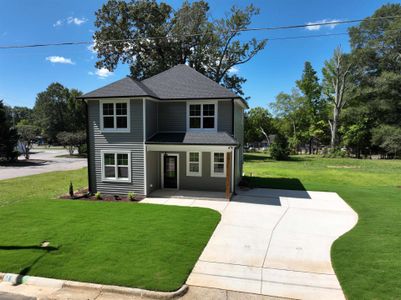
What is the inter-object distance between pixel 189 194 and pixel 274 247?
21.3 feet

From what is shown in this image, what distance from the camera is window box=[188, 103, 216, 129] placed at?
1352 cm

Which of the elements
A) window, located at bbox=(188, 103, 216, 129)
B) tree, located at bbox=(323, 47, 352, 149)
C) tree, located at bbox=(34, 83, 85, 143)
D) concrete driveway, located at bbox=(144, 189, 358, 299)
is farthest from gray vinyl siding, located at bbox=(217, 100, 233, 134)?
tree, located at bbox=(34, 83, 85, 143)

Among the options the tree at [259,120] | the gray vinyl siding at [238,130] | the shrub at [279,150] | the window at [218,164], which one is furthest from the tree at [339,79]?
the window at [218,164]

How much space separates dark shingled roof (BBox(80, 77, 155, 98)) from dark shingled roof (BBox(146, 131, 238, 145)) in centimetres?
226

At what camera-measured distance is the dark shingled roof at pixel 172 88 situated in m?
Answer: 12.6

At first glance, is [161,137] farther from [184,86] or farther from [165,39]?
[165,39]

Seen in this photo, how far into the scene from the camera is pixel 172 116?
13992 mm

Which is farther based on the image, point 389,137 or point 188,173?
point 389,137

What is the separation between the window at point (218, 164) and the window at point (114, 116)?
4757 millimetres

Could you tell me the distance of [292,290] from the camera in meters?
5.21

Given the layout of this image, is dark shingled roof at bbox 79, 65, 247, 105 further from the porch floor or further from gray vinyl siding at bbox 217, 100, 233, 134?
the porch floor

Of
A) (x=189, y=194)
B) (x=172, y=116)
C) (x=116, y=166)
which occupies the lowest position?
(x=189, y=194)

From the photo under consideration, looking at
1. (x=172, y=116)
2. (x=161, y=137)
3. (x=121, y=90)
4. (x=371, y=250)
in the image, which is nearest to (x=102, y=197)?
(x=161, y=137)

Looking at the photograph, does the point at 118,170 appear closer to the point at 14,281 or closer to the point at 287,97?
the point at 14,281
